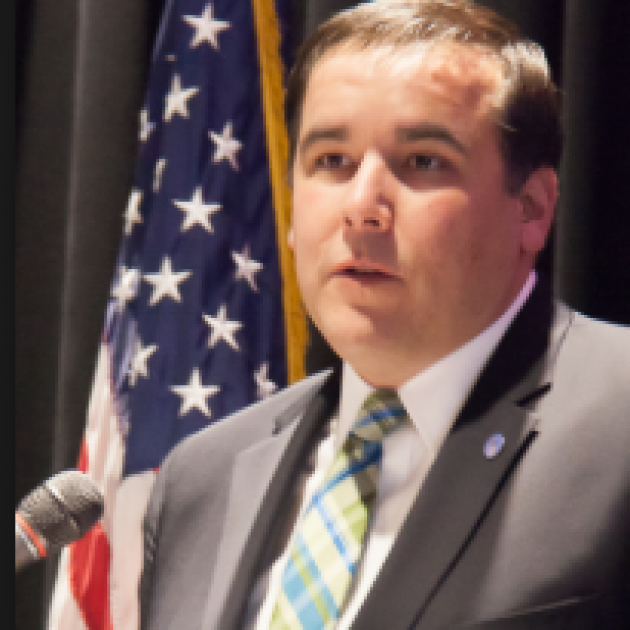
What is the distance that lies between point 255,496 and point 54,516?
273mm

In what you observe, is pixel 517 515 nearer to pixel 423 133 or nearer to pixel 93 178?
pixel 423 133

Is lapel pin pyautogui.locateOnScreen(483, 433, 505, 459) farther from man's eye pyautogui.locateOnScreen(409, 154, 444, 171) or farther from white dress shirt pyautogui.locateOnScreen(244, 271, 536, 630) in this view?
man's eye pyautogui.locateOnScreen(409, 154, 444, 171)

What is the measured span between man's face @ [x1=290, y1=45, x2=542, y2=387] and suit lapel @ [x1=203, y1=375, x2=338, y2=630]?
189 millimetres

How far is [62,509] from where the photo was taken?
931 millimetres

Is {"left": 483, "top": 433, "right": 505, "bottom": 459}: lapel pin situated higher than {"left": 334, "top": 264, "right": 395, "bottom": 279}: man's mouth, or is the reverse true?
{"left": 334, "top": 264, "right": 395, "bottom": 279}: man's mouth

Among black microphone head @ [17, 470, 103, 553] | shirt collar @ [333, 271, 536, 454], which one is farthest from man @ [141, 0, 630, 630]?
black microphone head @ [17, 470, 103, 553]

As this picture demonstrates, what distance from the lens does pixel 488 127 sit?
3.14 ft

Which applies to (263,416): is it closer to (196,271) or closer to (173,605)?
(173,605)

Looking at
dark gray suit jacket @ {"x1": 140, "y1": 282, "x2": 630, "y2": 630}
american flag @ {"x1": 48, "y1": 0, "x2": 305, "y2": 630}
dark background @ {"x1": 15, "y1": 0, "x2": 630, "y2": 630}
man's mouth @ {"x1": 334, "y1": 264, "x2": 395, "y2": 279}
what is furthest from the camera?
american flag @ {"x1": 48, "y1": 0, "x2": 305, "y2": 630}

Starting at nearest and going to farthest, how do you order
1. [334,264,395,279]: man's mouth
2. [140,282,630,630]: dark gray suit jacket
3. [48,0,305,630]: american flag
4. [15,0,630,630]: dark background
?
[140,282,630,630]: dark gray suit jacket
[334,264,395,279]: man's mouth
[15,0,630,630]: dark background
[48,0,305,630]: american flag

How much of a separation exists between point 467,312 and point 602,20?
83 centimetres

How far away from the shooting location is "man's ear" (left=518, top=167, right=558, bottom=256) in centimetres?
100

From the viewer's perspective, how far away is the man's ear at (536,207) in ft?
3.27

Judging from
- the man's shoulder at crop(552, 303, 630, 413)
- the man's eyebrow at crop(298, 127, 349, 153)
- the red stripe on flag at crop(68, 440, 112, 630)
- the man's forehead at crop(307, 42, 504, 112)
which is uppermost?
the man's forehead at crop(307, 42, 504, 112)
